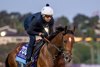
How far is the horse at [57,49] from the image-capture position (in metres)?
12.8

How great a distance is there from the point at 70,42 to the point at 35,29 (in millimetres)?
1436

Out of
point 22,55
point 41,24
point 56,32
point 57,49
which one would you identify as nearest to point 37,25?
point 41,24

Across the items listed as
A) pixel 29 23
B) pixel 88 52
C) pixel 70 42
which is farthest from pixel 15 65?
pixel 88 52

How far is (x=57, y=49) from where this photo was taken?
13.2 meters

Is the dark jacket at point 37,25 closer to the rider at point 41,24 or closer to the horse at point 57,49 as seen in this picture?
the rider at point 41,24

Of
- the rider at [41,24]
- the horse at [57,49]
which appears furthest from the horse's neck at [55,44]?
the rider at [41,24]

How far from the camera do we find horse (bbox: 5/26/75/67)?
41.9 ft

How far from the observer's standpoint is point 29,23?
14.4 metres

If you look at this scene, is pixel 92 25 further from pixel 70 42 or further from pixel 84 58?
pixel 70 42

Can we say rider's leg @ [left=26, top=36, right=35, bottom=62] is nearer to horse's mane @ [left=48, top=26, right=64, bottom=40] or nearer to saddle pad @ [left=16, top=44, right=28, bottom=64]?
saddle pad @ [left=16, top=44, right=28, bottom=64]

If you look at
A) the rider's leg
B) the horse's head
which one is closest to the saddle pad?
the rider's leg

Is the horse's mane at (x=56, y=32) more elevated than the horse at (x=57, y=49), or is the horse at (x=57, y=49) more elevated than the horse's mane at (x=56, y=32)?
the horse's mane at (x=56, y=32)

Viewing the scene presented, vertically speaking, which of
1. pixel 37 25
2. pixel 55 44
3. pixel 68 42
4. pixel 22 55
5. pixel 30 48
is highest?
pixel 37 25

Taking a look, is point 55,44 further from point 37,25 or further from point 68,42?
point 37,25
